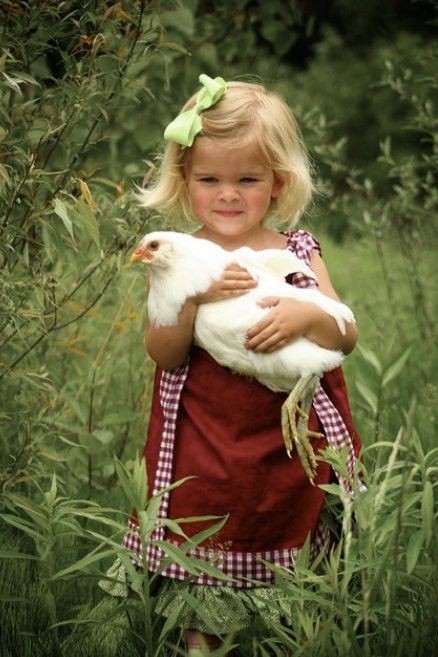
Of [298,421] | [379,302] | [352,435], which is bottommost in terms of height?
[379,302]

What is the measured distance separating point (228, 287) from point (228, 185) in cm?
29

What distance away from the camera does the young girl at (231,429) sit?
2.31m

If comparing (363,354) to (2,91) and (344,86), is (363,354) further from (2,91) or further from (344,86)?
(344,86)

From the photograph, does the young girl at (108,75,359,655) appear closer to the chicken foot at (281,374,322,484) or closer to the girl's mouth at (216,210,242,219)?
the girl's mouth at (216,210,242,219)

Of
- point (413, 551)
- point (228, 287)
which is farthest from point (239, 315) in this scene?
point (413, 551)

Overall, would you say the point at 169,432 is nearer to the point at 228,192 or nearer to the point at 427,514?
the point at 228,192

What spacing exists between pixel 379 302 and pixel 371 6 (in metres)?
4.00

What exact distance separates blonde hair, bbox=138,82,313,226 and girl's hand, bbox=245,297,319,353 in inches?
14.9

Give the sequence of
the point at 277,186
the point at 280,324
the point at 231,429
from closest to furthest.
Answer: the point at 280,324 → the point at 231,429 → the point at 277,186

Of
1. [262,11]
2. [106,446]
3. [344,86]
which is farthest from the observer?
[344,86]

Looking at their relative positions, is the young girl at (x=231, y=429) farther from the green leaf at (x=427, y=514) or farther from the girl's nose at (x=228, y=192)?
the green leaf at (x=427, y=514)

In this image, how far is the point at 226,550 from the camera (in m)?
2.32

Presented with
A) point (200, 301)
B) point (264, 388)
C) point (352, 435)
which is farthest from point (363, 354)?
point (200, 301)

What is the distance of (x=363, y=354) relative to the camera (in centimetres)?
274
